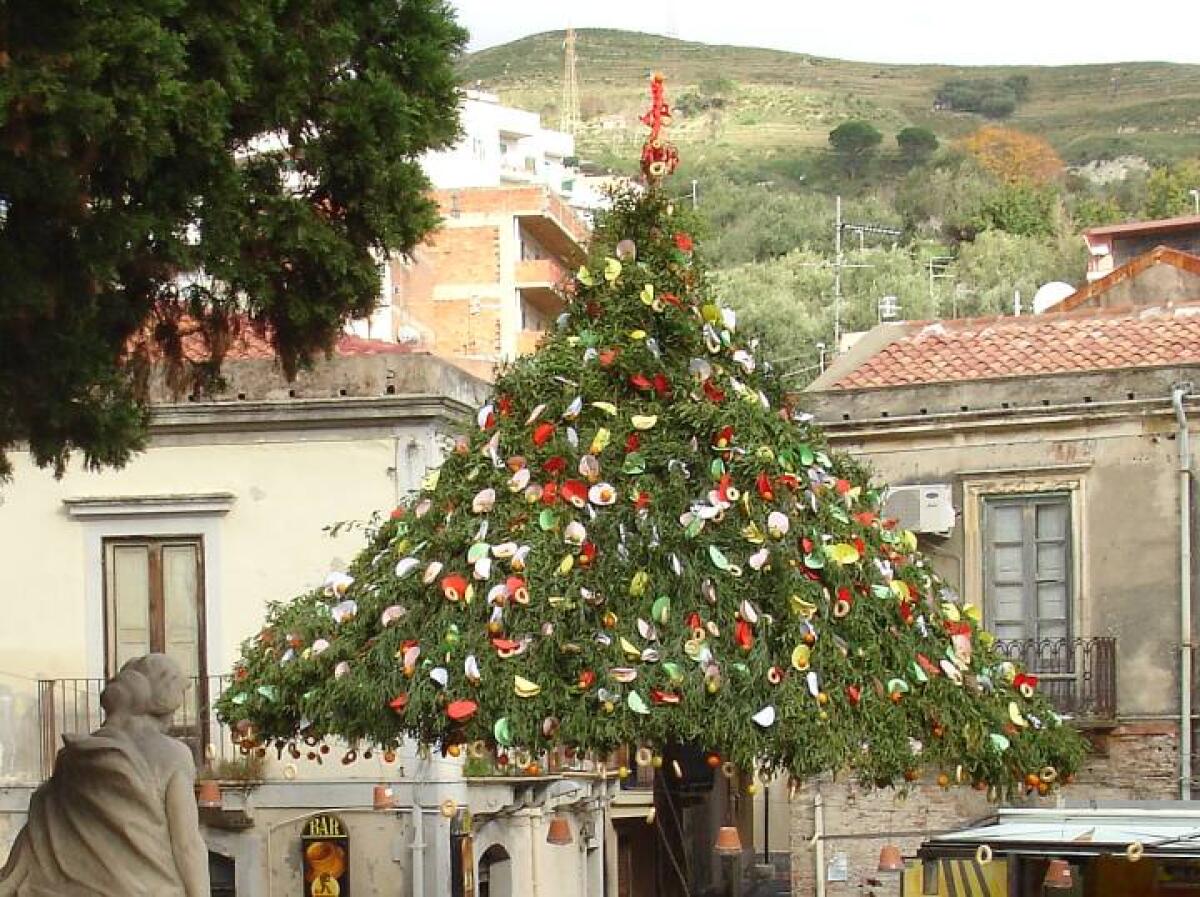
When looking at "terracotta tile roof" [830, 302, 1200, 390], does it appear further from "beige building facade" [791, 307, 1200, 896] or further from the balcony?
Answer: the balcony

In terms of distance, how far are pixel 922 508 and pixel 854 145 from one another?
95.9 m

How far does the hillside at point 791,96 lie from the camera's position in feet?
424

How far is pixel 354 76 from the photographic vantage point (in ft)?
40.4

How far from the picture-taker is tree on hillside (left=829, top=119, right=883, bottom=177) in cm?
11894

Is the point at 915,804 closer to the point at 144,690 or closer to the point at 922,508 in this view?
the point at 922,508

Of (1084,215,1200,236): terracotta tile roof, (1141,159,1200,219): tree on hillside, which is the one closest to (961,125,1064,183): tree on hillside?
(1141,159,1200,219): tree on hillside

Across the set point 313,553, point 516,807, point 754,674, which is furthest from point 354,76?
point 516,807

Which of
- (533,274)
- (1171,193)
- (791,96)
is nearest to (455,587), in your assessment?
(533,274)

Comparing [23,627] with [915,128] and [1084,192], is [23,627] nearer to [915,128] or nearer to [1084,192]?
[1084,192]

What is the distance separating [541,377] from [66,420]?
2711 millimetres

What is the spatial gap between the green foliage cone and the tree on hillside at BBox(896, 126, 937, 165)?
102038 millimetres

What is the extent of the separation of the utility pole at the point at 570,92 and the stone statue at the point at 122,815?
121 metres

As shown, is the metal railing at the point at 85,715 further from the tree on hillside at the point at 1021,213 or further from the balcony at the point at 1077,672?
the tree on hillside at the point at 1021,213

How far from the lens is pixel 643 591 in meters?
Result: 13.3
